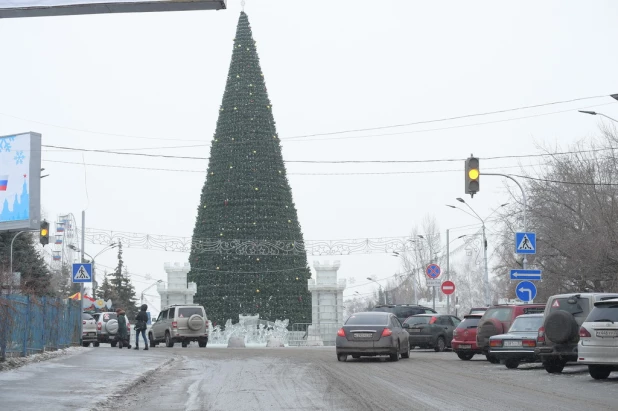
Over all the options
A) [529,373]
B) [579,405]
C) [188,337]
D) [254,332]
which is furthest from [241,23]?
[579,405]

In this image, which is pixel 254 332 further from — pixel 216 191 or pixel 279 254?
pixel 216 191

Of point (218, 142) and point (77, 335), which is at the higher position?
point (218, 142)

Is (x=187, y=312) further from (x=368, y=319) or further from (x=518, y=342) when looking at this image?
(x=518, y=342)

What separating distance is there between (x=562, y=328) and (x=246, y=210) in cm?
4675

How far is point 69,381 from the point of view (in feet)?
61.7

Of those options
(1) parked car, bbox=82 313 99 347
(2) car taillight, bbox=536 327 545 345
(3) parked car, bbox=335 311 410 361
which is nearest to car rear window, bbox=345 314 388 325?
(3) parked car, bbox=335 311 410 361

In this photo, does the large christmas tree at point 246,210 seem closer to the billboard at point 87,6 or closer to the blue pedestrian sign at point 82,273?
the blue pedestrian sign at point 82,273

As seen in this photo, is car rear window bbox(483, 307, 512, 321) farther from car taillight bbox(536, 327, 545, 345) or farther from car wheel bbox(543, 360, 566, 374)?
car taillight bbox(536, 327, 545, 345)

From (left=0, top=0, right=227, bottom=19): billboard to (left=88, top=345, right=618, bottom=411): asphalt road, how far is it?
622 cm

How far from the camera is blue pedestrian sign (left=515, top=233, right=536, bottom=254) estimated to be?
34531mm

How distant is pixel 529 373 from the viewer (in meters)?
22.8

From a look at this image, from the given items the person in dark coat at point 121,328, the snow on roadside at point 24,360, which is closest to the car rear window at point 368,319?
the snow on roadside at point 24,360

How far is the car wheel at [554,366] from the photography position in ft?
73.3

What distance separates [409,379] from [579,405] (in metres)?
5.60
